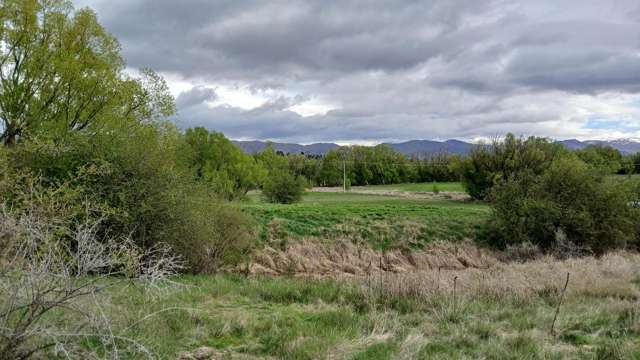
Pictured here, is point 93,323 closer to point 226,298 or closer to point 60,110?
point 226,298

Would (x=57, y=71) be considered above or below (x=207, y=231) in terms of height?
above

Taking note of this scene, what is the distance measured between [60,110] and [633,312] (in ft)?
82.5

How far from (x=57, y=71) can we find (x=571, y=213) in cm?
2606

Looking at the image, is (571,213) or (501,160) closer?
(571,213)

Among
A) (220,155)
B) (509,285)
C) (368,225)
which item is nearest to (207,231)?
(509,285)

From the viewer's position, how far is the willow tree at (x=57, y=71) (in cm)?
2362

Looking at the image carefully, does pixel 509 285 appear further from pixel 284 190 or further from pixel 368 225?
pixel 284 190

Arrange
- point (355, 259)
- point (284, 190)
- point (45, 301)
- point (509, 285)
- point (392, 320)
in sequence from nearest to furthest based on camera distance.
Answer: point (45, 301) → point (392, 320) → point (509, 285) → point (355, 259) → point (284, 190)

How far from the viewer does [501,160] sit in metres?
43.5

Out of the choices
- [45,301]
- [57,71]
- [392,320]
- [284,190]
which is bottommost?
[392,320]

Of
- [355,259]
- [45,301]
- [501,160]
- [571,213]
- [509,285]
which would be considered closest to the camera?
[45,301]

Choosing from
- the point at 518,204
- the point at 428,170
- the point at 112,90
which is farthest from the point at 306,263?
the point at 428,170

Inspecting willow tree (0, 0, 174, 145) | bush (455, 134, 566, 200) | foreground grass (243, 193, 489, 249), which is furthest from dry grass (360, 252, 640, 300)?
bush (455, 134, 566, 200)

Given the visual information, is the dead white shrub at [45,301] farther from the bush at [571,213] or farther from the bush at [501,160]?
the bush at [501,160]
